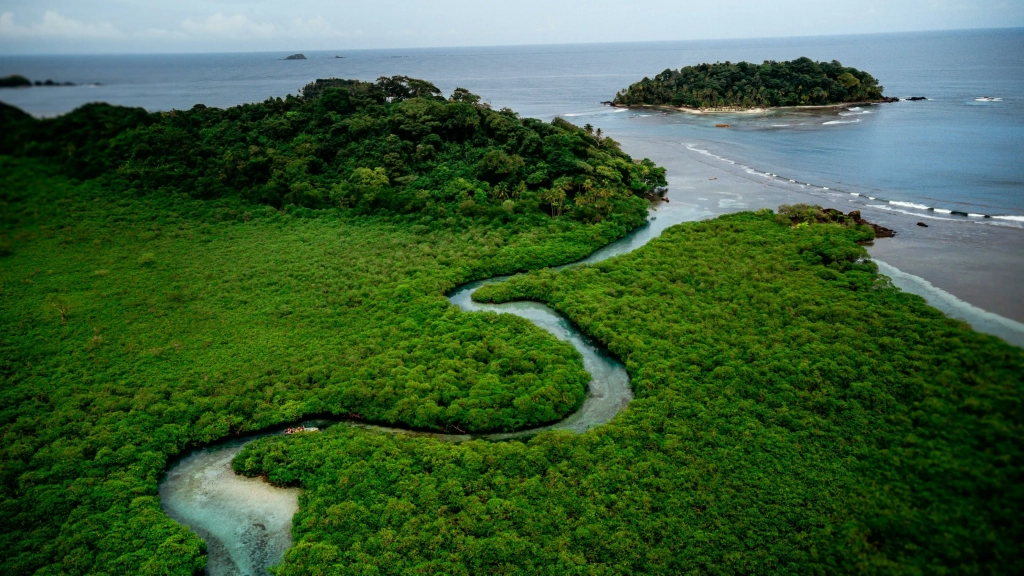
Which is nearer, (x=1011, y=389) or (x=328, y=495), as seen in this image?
(x=1011, y=389)

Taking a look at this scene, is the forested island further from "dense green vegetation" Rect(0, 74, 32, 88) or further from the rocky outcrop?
the rocky outcrop

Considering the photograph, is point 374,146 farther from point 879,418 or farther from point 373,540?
point 879,418

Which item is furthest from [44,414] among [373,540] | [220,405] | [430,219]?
[430,219]

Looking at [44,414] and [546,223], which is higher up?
[546,223]

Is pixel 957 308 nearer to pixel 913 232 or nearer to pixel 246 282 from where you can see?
pixel 913 232

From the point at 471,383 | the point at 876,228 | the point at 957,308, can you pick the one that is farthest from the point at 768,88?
the point at 471,383

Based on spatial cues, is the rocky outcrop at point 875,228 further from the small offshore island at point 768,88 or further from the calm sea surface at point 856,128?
the small offshore island at point 768,88

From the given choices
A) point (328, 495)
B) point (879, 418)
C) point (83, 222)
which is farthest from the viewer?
point (83, 222)
